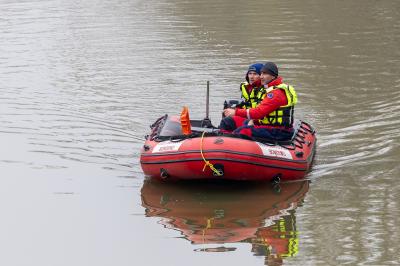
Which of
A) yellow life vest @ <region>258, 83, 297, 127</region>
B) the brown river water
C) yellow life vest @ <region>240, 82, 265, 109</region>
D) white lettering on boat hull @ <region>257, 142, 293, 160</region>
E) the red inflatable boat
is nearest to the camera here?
the brown river water

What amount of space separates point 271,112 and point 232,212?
149 centimetres

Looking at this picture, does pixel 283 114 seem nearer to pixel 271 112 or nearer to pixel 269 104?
pixel 271 112

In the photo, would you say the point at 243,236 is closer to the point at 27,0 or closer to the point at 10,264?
the point at 10,264

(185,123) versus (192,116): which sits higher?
(185,123)

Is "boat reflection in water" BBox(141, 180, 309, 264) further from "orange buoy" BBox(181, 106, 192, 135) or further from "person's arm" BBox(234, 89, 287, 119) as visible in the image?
"person's arm" BBox(234, 89, 287, 119)

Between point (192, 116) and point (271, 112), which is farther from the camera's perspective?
point (192, 116)

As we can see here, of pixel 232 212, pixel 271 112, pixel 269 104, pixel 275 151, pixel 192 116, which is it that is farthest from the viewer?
pixel 192 116

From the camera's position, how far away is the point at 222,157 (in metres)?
9.32

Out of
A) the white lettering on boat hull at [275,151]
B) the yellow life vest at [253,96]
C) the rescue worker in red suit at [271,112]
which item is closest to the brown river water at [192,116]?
the white lettering on boat hull at [275,151]

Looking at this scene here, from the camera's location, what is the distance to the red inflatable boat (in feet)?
30.8

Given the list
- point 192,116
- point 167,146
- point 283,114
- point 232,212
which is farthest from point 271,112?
point 192,116

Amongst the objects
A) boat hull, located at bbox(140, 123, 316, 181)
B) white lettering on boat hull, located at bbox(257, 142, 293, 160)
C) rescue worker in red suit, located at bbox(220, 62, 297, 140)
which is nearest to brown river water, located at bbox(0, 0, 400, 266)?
boat hull, located at bbox(140, 123, 316, 181)

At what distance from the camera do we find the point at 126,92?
15016mm

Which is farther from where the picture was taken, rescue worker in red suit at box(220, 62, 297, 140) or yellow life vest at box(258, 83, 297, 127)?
yellow life vest at box(258, 83, 297, 127)
